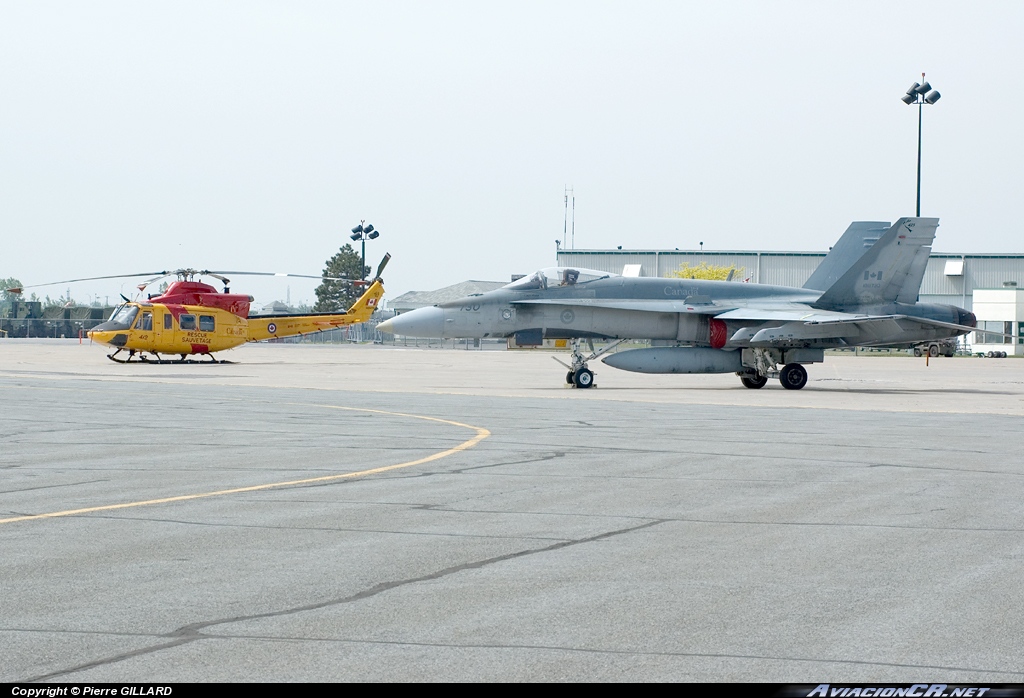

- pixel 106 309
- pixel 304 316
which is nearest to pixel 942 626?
pixel 304 316

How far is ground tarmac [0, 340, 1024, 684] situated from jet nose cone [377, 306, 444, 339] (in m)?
12.3

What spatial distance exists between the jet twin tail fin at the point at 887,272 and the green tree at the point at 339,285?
93868 millimetres

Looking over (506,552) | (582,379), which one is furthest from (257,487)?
(582,379)

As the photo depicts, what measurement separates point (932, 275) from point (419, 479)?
4109 inches

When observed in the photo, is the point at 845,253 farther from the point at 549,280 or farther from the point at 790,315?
the point at 549,280

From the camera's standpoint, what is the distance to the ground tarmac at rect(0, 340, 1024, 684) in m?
5.53

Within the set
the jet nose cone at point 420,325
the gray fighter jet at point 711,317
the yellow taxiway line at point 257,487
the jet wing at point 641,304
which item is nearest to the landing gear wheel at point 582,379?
the gray fighter jet at point 711,317

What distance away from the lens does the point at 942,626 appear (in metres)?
6.13

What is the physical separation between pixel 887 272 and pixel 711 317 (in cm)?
514

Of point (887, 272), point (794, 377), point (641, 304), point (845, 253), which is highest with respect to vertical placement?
point (845, 253)

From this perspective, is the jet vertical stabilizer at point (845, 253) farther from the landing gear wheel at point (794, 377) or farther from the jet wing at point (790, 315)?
the landing gear wheel at point (794, 377)

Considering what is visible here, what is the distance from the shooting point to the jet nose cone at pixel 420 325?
102 ft

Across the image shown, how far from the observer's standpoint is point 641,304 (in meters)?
32.0
